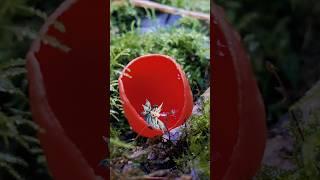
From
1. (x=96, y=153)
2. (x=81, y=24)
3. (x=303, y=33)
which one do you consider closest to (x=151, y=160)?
(x=96, y=153)

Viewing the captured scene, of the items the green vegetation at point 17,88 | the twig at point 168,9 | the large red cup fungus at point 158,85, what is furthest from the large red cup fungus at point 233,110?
the twig at point 168,9

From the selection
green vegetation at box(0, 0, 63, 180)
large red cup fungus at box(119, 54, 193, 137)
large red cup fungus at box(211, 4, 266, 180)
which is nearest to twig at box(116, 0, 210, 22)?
green vegetation at box(0, 0, 63, 180)

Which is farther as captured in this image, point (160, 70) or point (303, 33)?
point (303, 33)

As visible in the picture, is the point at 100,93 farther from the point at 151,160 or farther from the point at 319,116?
the point at 319,116

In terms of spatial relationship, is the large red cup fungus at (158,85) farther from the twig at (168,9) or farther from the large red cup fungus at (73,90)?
the twig at (168,9)

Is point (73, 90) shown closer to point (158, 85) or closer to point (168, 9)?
point (158, 85)

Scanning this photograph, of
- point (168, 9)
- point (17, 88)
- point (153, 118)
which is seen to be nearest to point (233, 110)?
point (153, 118)

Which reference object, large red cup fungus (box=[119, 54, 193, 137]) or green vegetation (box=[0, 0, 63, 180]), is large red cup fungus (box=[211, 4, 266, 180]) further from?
green vegetation (box=[0, 0, 63, 180])
